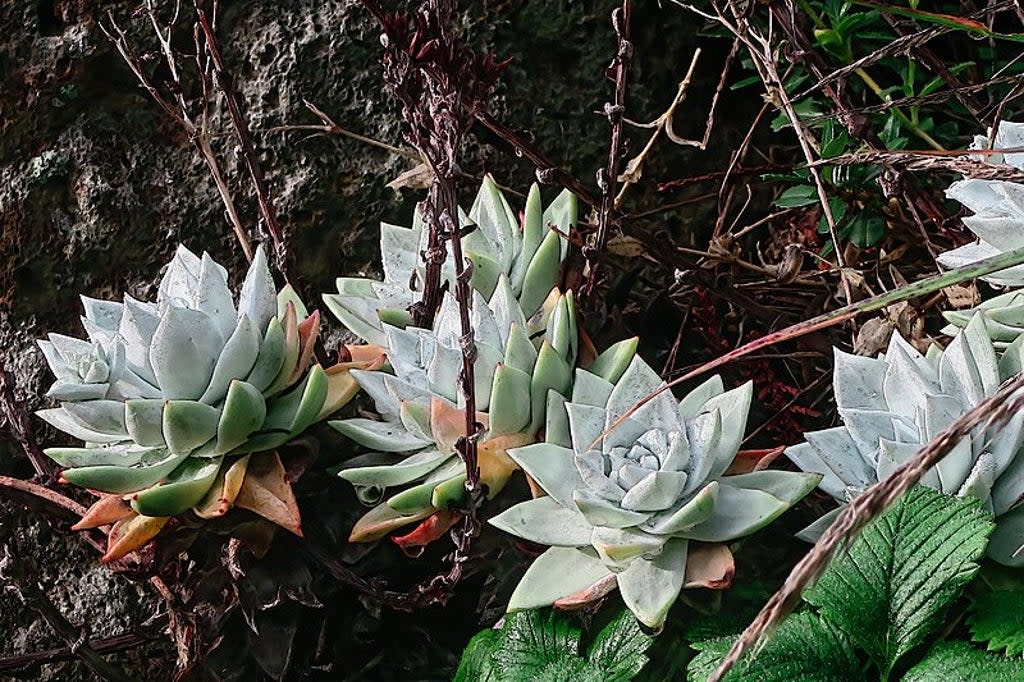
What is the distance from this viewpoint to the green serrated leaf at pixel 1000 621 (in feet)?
1.92

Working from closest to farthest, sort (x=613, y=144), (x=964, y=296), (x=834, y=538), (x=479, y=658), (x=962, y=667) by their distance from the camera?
(x=834, y=538) → (x=962, y=667) → (x=479, y=658) → (x=613, y=144) → (x=964, y=296)

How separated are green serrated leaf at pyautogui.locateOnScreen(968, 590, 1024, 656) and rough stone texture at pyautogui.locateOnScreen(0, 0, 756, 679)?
691mm

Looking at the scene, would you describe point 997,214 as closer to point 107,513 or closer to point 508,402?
point 508,402

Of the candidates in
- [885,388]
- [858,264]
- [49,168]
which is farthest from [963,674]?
[49,168]

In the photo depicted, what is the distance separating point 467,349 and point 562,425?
0.32 ft

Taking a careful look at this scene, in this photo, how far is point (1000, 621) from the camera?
61cm

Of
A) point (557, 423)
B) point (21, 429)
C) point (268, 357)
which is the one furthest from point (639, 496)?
point (21, 429)

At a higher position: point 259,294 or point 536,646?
point 259,294

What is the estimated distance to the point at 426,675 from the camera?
85cm

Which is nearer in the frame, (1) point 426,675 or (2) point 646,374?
(2) point 646,374

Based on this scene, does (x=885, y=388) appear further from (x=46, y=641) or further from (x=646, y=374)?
(x=46, y=641)

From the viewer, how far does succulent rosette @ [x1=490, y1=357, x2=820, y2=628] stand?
64 centimetres

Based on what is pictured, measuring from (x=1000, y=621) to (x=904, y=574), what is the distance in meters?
0.06

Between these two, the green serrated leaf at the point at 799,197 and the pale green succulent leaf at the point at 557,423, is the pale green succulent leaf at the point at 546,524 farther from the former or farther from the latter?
the green serrated leaf at the point at 799,197
